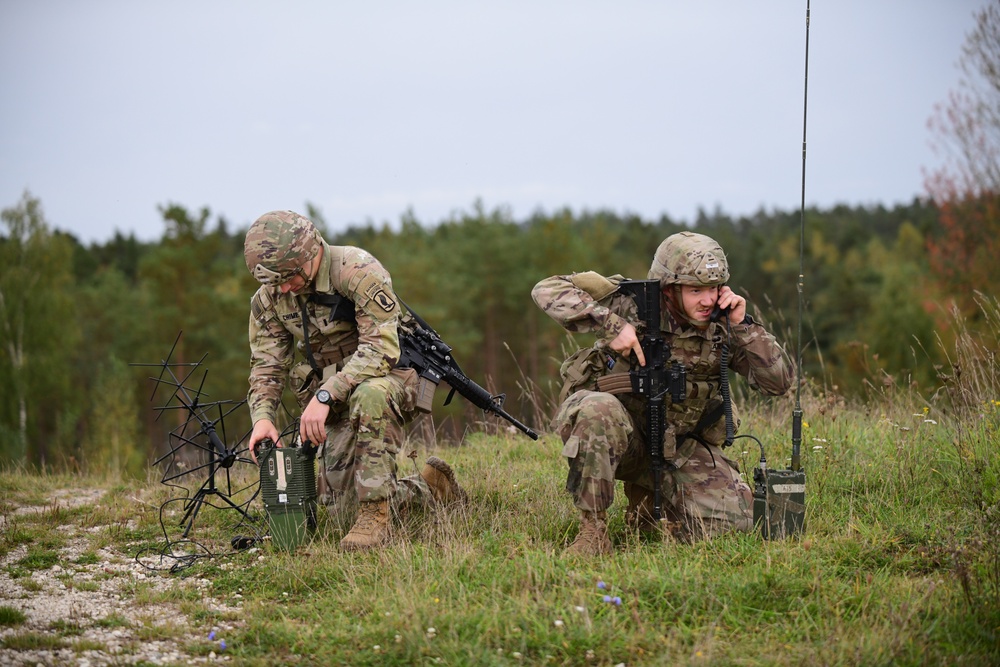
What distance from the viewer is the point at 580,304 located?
5.02 meters

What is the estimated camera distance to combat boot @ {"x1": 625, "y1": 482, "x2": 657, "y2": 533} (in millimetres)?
5277

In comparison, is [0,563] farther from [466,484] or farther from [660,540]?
[660,540]

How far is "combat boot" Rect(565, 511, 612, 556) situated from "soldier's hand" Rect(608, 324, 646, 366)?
0.94 m

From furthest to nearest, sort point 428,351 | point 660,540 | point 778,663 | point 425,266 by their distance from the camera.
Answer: point 425,266 < point 428,351 < point 660,540 < point 778,663

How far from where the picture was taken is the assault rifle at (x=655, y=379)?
5000 mm

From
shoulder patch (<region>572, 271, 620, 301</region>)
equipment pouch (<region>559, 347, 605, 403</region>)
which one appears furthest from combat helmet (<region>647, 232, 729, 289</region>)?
equipment pouch (<region>559, 347, 605, 403</region>)

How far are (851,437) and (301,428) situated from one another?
13.2 ft

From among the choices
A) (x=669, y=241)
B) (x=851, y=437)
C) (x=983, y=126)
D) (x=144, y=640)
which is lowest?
(x=144, y=640)

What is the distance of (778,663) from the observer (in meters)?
3.47

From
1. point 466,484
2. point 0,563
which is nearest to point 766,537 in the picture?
point 466,484

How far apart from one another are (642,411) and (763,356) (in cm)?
78

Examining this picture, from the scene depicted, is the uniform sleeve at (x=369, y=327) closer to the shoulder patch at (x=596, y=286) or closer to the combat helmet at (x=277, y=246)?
the combat helmet at (x=277, y=246)

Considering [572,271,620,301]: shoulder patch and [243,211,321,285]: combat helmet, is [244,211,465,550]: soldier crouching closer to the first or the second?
[243,211,321,285]: combat helmet

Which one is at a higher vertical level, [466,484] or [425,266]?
[425,266]
